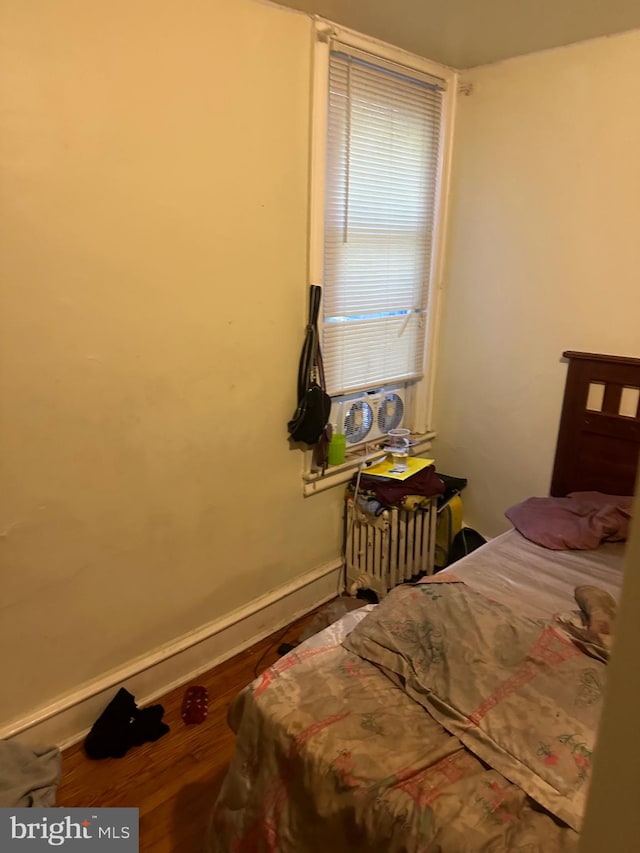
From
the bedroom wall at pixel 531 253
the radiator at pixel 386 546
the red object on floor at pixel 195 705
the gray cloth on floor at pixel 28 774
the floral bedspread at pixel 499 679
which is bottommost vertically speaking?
the red object on floor at pixel 195 705

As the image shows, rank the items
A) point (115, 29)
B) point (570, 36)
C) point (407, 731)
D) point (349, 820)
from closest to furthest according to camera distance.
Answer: point (349, 820)
point (407, 731)
point (115, 29)
point (570, 36)

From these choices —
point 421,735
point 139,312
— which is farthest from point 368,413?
point 421,735

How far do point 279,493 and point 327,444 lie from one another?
0.30 m

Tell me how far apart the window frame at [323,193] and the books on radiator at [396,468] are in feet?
0.20

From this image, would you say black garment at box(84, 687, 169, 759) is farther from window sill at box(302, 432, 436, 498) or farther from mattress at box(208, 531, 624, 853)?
window sill at box(302, 432, 436, 498)

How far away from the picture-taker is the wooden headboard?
8.05ft

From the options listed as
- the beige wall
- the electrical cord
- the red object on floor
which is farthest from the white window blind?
the red object on floor

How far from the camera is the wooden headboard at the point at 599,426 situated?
2453 mm

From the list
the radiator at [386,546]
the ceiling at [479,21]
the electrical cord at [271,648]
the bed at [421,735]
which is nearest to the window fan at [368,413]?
the radiator at [386,546]

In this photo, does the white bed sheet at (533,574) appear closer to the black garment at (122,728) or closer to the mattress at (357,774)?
the mattress at (357,774)

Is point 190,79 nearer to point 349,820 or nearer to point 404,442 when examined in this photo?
point 404,442

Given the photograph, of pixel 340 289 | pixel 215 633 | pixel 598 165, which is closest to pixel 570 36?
pixel 598 165

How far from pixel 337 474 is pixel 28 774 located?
155cm

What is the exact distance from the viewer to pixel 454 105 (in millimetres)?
2740
